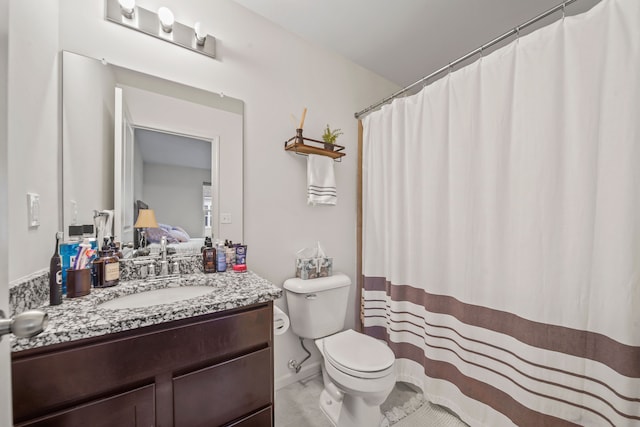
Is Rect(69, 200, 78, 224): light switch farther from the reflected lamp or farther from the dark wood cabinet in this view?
the dark wood cabinet

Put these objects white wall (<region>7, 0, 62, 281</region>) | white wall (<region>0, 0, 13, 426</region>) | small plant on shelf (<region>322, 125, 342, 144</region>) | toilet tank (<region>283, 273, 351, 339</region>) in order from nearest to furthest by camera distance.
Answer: white wall (<region>0, 0, 13, 426</region>), white wall (<region>7, 0, 62, 281</region>), toilet tank (<region>283, 273, 351, 339</region>), small plant on shelf (<region>322, 125, 342, 144</region>)

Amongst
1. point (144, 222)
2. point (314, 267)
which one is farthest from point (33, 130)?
point (314, 267)

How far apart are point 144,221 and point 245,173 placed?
58 centimetres

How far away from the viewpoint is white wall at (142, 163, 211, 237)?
127cm

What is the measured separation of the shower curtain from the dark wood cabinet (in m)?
1.01

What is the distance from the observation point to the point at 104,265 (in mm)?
1034

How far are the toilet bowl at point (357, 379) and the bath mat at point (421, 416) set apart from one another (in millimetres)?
91

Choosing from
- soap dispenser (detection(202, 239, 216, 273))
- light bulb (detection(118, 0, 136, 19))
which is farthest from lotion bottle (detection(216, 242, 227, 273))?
light bulb (detection(118, 0, 136, 19))

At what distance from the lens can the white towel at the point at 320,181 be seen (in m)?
1.70

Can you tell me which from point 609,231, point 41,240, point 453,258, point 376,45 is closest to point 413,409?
point 453,258

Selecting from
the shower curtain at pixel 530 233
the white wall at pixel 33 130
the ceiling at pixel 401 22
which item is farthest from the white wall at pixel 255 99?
the shower curtain at pixel 530 233

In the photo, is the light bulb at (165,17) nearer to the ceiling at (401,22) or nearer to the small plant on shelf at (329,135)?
the ceiling at (401,22)

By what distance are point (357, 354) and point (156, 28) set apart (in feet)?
6.43

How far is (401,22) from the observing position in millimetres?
1577
